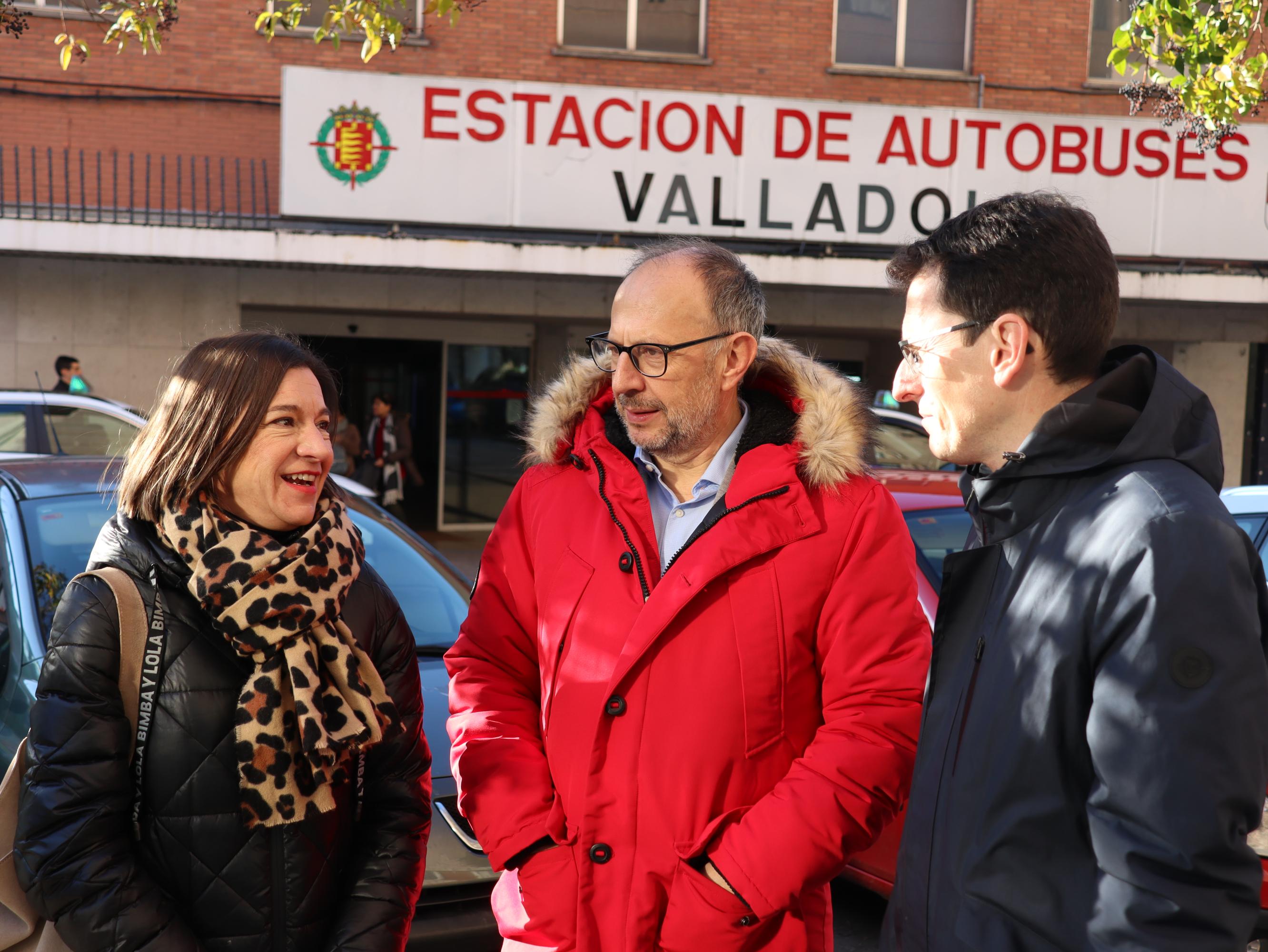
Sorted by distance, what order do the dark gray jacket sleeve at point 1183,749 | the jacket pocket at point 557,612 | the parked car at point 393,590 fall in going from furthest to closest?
the parked car at point 393,590 → the jacket pocket at point 557,612 → the dark gray jacket sleeve at point 1183,749

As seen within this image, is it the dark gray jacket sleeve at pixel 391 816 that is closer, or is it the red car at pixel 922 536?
the dark gray jacket sleeve at pixel 391 816

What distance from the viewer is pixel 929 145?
39.6 ft

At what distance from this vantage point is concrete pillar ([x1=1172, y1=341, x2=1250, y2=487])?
15273 mm

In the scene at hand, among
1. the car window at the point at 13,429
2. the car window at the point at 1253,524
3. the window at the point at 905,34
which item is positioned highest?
the window at the point at 905,34

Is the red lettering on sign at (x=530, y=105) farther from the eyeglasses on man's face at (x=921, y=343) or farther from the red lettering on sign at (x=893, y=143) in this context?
the eyeglasses on man's face at (x=921, y=343)

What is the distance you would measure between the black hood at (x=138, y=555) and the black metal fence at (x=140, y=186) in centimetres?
1090

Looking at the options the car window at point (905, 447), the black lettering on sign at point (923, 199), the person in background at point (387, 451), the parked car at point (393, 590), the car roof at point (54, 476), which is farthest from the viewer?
A: the person in background at point (387, 451)

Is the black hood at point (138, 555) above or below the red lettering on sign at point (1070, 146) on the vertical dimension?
below

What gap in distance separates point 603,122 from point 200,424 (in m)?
10.2

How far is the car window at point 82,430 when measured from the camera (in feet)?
26.6

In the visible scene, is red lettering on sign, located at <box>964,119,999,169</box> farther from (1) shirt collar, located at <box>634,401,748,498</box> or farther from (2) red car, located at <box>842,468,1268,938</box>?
(1) shirt collar, located at <box>634,401,748,498</box>

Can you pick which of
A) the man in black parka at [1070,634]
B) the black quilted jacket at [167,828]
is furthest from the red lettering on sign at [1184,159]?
the black quilted jacket at [167,828]

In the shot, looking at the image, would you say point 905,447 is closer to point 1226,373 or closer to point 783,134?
point 783,134

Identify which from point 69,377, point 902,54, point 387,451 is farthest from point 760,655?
point 902,54
